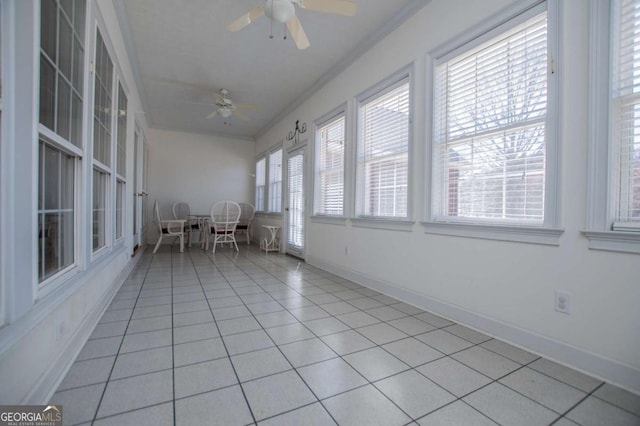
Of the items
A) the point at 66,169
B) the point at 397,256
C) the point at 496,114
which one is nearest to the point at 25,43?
the point at 66,169

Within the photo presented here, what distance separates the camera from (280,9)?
7.29ft

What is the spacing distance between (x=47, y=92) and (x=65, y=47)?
44 centimetres

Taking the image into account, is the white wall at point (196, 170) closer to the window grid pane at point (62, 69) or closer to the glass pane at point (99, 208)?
the glass pane at point (99, 208)

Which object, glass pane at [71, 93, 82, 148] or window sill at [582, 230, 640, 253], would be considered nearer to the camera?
window sill at [582, 230, 640, 253]

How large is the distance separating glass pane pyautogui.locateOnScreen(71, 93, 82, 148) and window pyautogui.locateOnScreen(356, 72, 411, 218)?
2.54 metres

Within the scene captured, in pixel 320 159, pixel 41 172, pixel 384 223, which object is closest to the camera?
pixel 41 172

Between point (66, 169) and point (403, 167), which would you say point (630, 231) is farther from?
point (66, 169)

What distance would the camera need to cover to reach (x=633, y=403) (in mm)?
1277

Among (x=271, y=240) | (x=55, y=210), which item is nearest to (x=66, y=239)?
(x=55, y=210)

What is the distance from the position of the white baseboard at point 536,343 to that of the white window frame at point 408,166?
64cm

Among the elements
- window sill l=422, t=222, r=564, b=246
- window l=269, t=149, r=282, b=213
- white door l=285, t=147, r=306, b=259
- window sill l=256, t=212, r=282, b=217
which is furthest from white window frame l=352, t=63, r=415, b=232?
window l=269, t=149, r=282, b=213

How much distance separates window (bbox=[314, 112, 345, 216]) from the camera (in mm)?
3832

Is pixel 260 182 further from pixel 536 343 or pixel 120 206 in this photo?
pixel 536 343

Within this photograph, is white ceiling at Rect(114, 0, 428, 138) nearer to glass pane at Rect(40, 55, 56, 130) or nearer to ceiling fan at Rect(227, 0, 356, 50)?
ceiling fan at Rect(227, 0, 356, 50)
